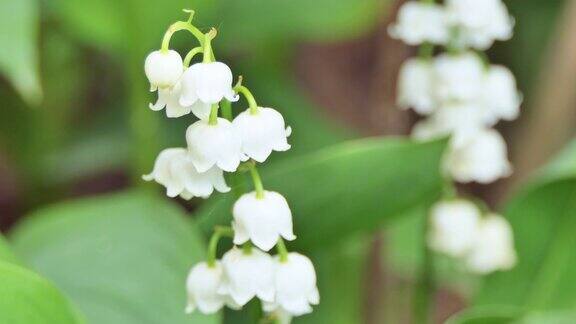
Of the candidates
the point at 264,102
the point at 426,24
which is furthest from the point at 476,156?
the point at 264,102

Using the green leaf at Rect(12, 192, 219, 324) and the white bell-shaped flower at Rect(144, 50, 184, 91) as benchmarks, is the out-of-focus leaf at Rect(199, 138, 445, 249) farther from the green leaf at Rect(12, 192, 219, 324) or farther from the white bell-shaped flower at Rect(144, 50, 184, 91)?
the white bell-shaped flower at Rect(144, 50, 184, 91)

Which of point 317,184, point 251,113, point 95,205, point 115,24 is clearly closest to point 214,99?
point 251,113

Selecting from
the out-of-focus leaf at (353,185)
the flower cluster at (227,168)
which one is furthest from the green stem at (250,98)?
the out-of-focus leaf at (353,185)

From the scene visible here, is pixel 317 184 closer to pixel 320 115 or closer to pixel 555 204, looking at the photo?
pixel 555 204

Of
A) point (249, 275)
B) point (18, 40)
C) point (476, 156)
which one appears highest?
point (18, 40)

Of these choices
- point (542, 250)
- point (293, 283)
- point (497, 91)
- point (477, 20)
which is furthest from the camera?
Answer: point (542, 250)

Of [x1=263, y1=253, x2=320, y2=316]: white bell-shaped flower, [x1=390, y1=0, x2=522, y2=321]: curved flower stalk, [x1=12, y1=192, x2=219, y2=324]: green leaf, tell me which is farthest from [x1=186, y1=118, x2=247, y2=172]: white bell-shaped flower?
[x1=390, y1=0, x2=522, y2=321]: curved flower stalk

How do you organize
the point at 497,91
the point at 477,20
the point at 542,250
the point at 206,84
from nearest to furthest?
the point at 206,84, the point at 477,20, the point at 497,91, the point at 542,250

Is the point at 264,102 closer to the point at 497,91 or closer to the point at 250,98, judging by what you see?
the point at 497,91

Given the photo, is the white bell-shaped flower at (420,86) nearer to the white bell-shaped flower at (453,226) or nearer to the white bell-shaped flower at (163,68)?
the white bell-shaped flower at (453,226)
